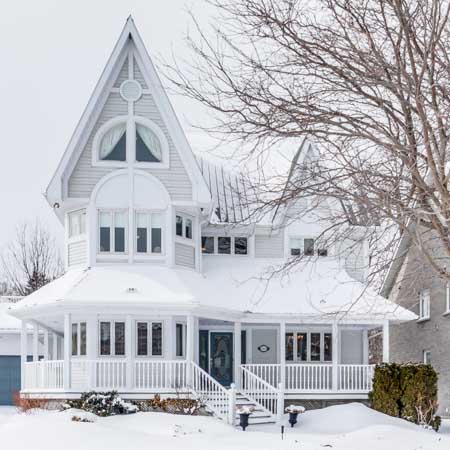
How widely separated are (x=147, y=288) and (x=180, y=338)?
2.26 m

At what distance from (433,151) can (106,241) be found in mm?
13493

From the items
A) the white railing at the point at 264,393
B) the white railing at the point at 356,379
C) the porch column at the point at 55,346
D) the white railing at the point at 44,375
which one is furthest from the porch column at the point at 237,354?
the porch column at the point at 55,346

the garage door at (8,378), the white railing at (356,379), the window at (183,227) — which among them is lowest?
the garage door at (8,378)

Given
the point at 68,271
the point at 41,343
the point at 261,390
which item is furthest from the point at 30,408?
the point at 41,343

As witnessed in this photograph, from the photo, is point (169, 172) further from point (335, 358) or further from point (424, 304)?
point (424, 304)

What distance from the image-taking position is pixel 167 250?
83.1 ft

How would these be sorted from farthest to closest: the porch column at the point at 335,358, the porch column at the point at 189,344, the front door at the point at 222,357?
1. the front door at the point at 222,357
2. the porch column at the point at 335,358
3. the porch column at the point at 189,344

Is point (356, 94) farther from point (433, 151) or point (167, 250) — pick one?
point (167, 250)

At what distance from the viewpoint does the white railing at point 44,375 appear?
945 inches

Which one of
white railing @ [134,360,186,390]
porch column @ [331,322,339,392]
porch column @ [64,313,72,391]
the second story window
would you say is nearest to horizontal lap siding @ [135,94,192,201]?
the second story window

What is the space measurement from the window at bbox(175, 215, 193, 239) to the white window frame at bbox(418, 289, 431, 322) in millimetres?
8622

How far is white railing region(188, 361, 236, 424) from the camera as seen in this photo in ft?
71.9

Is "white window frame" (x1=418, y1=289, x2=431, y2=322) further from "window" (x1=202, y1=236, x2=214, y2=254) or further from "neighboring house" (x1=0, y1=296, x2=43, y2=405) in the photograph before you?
"neighboring house" (x1=0, y1=296, x2=43, y2=405)

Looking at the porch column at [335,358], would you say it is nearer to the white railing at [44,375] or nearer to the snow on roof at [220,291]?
the snow on roof at [220,291]
